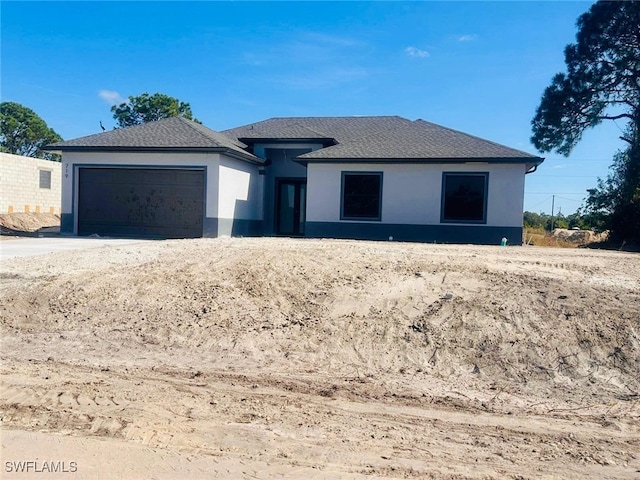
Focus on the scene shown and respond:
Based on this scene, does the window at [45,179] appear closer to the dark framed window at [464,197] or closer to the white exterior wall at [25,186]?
the white exterior wall at [25,186]

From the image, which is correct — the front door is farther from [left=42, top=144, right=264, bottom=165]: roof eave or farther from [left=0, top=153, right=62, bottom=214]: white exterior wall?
[left=0, top=153, right=62, bottom=214]: white exterior wall

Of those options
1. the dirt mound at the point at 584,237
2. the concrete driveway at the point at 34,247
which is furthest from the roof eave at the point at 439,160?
the concrete driveway at the point at 34,247

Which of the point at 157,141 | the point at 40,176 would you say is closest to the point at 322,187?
the point at 157,141

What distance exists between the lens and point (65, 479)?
3.78m

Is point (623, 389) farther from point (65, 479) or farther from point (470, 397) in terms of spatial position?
point (65, 479)

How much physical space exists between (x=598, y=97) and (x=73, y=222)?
2430 cm

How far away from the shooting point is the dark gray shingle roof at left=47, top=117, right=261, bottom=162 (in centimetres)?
1871

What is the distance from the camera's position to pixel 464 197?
61.4 ft

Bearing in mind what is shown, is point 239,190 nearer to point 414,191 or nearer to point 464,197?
point 414,191

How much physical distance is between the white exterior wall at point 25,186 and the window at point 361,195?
16.9 m

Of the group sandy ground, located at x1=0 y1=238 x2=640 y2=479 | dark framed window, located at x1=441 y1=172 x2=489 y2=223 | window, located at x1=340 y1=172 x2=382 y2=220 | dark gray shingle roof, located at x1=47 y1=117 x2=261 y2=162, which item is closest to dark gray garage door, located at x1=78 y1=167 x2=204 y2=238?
dark gray shingle roof, located at x1=47 y1=117 x2=261 y2=162

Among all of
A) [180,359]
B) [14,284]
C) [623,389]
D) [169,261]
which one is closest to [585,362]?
[623,389]

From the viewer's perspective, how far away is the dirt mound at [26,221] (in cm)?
2341

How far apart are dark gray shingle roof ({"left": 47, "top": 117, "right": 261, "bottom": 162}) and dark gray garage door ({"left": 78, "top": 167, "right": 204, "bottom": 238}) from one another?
0.87m
